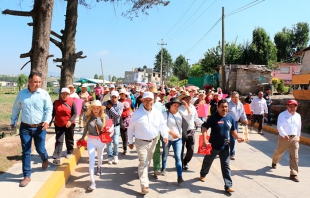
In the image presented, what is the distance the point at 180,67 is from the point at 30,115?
107316mm

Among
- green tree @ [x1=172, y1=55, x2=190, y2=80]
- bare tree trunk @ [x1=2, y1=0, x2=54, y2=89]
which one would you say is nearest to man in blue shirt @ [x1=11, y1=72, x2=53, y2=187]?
bare tree trunk @ [x1=2, y1=0, x2=54, y2=89]

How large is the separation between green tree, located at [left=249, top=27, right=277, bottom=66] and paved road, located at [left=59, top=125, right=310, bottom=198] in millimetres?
37848

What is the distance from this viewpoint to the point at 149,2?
11547 mm

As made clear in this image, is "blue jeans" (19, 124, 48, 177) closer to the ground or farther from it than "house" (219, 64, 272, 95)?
closer to the ground

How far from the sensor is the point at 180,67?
363 ft

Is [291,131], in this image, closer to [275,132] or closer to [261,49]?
[275,132]

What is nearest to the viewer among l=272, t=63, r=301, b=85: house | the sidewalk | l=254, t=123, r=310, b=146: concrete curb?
the sidewalk

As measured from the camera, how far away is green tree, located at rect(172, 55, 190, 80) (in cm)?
10401

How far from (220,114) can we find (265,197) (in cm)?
160

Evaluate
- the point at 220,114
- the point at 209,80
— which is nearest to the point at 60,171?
the point at 220,114

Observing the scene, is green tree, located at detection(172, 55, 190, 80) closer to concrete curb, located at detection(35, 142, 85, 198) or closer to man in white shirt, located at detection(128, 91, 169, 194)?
concrete curb, located at detection(35, 142, 85, 198)

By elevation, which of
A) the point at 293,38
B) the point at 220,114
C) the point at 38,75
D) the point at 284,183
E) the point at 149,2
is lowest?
the point at 284,183

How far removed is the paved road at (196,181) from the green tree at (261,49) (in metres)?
37.8

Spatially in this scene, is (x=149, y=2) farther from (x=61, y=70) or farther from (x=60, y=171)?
(x=60, y=171)
